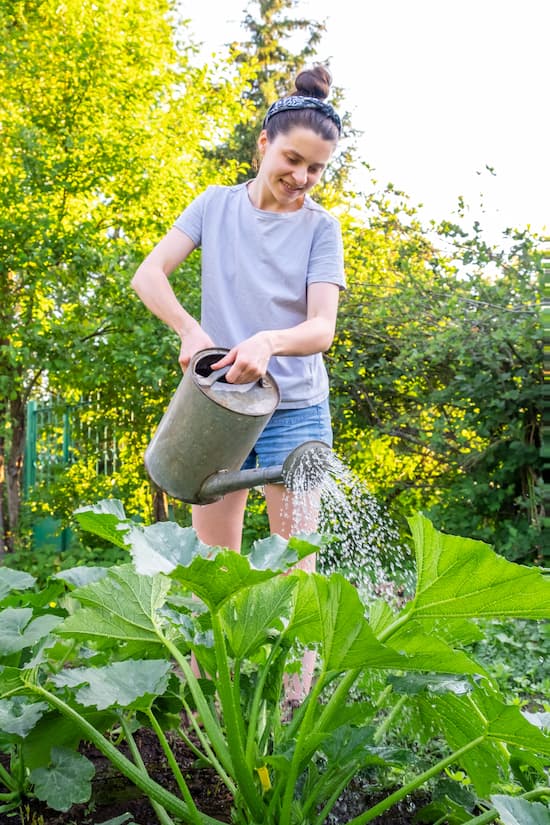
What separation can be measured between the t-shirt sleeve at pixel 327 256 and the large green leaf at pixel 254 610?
1.22m

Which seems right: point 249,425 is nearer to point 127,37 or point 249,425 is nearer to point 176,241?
point 176,241

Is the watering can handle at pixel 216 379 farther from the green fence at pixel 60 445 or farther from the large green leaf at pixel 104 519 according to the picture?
the green fence at pixel 60 445

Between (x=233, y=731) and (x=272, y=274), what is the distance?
1349mm

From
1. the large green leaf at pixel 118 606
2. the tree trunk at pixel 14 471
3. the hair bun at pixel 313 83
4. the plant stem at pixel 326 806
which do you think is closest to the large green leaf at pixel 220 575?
the large green leaf at pixel 118 606

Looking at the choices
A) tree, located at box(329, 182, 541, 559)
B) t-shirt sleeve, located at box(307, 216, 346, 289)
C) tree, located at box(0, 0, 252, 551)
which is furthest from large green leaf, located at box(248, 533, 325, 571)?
tree, located at box(0, 0, 252, 551)

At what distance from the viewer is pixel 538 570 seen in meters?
1.07

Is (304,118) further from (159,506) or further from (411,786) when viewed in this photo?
(159,506)

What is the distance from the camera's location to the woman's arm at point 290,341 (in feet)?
5.94

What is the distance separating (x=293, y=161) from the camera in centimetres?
209

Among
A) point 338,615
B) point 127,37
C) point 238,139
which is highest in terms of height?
point 238,139

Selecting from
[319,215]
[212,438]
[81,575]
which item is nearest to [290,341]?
[212,438]

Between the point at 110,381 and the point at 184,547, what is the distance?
4.86 meters

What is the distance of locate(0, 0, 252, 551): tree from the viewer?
5.16 meters

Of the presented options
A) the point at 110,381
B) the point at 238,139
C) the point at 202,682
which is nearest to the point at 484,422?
the point at 110,381
